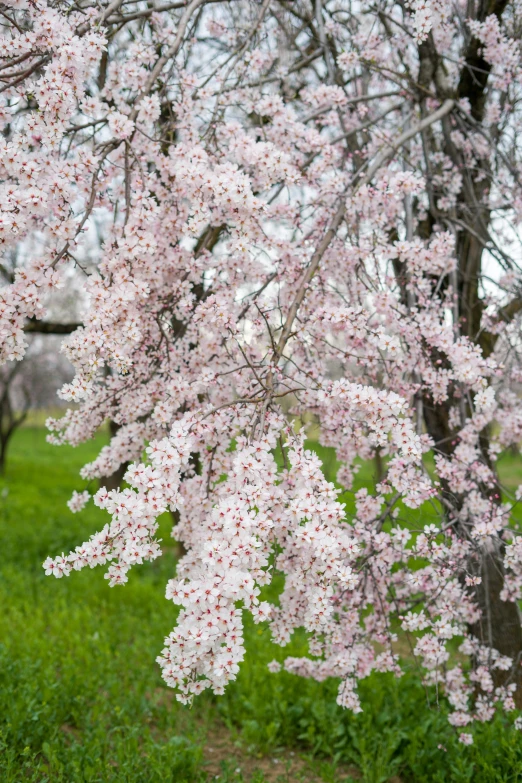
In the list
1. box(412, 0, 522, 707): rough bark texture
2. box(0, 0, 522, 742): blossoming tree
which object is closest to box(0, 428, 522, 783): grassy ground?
box(0, 0, 522, 742): blossoming tree

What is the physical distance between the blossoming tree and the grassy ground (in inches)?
14.4

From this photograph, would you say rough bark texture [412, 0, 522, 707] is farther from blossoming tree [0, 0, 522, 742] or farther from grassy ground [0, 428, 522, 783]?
grassy ground [0, 428, 522, 783]

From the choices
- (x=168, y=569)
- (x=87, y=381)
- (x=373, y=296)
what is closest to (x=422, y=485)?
(x=373, y=296)

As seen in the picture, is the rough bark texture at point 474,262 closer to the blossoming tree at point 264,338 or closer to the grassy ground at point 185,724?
the blossoming tree at point 264,338

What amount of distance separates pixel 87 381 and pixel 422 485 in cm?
147

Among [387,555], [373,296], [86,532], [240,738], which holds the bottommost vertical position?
[240,738]

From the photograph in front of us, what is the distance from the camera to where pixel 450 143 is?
4426mm

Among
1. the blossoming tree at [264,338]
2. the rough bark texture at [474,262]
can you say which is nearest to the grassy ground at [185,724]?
the blossoming tree at [264,338]

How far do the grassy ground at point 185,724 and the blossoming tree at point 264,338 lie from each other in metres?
0.37

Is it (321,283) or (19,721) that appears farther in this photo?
(19,721)

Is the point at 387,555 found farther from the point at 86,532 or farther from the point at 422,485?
the point at 86,532

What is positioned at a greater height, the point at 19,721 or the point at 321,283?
the point at 321,283

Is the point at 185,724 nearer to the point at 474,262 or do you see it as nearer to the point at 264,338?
the point at 264,338

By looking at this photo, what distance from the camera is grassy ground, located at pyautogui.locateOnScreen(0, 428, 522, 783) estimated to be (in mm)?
3449
